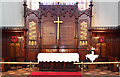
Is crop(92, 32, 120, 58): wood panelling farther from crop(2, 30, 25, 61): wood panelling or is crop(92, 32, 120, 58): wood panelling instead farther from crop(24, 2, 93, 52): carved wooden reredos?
crop(2, 30, 25, 61): wood panelling

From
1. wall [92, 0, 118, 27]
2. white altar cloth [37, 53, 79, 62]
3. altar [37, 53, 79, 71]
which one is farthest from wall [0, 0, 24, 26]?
wall [92, 0, 118, 27]

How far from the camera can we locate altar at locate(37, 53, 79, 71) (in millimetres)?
8930

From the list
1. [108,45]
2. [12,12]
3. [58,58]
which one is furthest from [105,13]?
[12,12]

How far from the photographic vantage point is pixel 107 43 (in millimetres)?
11539

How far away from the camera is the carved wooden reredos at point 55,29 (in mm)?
10570

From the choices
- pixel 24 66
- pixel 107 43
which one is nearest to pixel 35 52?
pixel 24 66

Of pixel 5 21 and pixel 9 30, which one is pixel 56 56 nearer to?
pixel 9 30

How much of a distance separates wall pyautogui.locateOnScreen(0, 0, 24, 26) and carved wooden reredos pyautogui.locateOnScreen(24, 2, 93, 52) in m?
0.92

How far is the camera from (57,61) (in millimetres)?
8953

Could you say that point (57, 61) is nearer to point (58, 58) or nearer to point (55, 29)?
point (58, 58)

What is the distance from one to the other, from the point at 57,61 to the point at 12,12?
5.49 m

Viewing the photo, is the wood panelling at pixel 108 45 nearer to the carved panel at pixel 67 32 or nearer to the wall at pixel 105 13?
the wall at pixel 105 13

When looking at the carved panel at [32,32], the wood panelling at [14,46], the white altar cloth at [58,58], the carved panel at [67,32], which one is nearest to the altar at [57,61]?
the white altar cloth at [58,58]

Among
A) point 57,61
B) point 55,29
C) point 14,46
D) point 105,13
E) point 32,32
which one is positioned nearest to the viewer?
point 57,61
